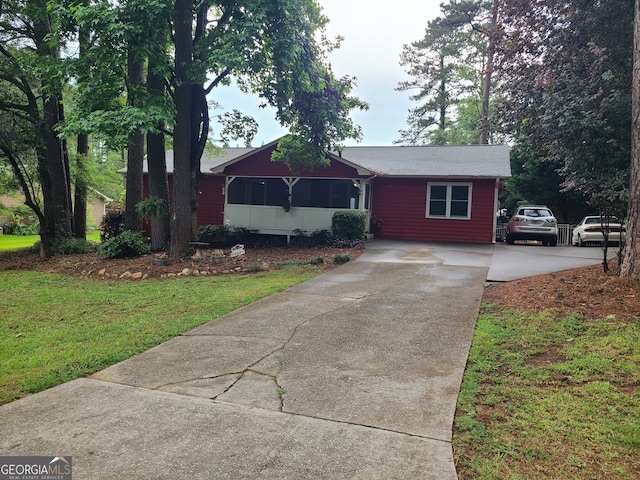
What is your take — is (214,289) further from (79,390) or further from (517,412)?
(517,412)

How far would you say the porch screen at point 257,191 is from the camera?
19516 millimetres

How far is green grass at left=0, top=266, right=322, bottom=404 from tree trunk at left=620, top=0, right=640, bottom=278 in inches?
234

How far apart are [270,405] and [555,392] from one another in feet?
8.10

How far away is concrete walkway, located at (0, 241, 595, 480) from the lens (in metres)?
2.75

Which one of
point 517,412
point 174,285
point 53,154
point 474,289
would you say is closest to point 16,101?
point 53,154

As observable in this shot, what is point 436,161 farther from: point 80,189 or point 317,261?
point 80,189

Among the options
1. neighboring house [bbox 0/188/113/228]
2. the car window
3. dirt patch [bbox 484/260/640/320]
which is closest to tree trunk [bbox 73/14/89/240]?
neighboring house [bbox 0/188/113/228]

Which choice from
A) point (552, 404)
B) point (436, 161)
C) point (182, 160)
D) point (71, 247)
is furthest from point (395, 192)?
point (552, 404)

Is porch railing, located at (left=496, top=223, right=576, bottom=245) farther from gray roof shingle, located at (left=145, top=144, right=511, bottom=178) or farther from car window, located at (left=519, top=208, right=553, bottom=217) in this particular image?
gray roof shingle, located at (left=145, top=144, right=511, bottom=178)

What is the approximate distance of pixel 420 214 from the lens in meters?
17.7

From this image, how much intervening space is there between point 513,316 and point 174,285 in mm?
6730

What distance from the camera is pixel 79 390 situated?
12.8ft

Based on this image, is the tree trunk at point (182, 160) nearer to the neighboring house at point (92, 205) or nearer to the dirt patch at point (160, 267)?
the dirt patch at point (160, 267)

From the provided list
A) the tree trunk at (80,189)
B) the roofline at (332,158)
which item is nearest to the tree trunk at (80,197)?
the tree trunk at (80,189)
